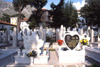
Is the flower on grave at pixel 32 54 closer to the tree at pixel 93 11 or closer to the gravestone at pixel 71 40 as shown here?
the gravestone at pixel 71 40

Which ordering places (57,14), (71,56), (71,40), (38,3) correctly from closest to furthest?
(71,56) < (71,40) < (38,3) < (57,14)

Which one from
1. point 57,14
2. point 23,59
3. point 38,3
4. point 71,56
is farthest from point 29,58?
point 38,3

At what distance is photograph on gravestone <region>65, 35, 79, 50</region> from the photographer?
25.4 ft

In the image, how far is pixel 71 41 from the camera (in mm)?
7793

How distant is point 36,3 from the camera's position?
27.2 meters

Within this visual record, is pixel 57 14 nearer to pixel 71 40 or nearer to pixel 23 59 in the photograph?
pixel 71 40

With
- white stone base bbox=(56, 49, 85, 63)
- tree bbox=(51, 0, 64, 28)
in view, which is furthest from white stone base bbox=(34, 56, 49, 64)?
tree bbox=(51, 0, 64, 28)

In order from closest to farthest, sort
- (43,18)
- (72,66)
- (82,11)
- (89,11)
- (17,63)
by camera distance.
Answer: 1. (72,66)
2. (17,63)
3. (89,11)
4. (82,11)
5. (43,18)

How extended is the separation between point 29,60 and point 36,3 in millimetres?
22451

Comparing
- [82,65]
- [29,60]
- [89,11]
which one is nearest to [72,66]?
[82,65]

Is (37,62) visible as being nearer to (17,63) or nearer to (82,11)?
(17,63)

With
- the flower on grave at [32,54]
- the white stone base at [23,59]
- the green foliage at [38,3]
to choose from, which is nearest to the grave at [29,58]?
the white stone base at [23,59]

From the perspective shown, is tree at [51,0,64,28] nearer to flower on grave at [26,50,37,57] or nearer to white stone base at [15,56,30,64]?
white stone base at [15,56,30,64]

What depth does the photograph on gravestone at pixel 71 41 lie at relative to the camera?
7.74 metres
